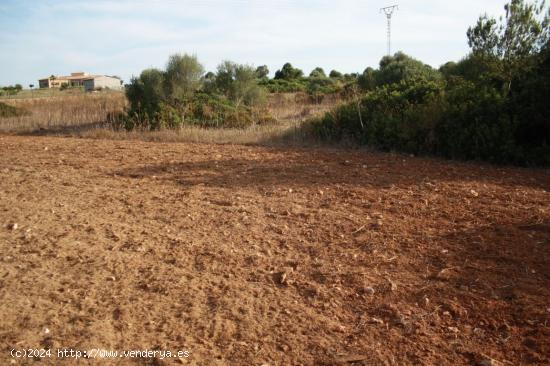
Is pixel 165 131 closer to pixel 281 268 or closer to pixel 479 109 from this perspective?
pixel 479 109

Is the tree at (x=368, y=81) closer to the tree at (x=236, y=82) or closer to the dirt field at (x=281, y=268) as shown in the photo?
the tree at (x=236, y=82)

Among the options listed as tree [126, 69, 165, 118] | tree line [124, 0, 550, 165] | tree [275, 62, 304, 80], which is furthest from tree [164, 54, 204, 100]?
tree [275, 62, 304, 80]

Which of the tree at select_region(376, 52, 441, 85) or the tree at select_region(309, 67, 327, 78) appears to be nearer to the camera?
the tree at select_region(376, 52, 441, 85)

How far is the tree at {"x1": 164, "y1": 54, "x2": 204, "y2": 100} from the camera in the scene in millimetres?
15711

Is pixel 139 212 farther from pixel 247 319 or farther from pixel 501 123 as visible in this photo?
pixel 501 123

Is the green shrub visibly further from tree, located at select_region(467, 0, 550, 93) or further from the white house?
the white house

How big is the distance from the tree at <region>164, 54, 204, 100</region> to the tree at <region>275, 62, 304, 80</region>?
20.3 meters

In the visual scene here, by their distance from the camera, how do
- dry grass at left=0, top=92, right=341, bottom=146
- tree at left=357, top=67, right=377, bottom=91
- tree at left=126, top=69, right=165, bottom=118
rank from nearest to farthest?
dry grass at left=0, top=92, right=341, bottom=146 → tree at left=126, top=69, right=165, bottom=118 → tree at left=357, top=67, right=377, bottom=91

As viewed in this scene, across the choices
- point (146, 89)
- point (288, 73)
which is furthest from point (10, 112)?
point (288, 73)

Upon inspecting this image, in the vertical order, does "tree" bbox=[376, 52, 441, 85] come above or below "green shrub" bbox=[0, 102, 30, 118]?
above

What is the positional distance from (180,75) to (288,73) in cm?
2131

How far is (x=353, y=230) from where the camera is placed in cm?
392

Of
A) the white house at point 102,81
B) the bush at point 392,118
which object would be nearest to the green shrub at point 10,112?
the bush at point 392,118

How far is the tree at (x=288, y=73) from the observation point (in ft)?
117
